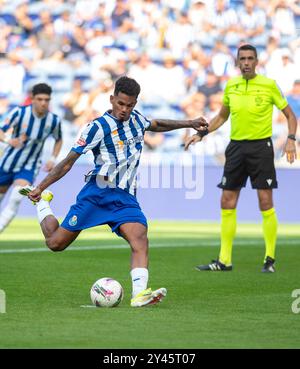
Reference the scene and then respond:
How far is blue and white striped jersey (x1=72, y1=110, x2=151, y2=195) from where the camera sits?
7539 millimetres

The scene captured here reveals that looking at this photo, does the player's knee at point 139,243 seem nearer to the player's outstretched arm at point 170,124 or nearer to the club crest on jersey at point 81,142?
the club crest on jersey at point 81,142

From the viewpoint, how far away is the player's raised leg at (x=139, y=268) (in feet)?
23.6

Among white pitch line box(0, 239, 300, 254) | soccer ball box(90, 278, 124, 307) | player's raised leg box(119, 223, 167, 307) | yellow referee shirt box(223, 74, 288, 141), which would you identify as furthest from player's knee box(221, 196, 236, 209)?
soccer ball box(90, 278, 124, 307)

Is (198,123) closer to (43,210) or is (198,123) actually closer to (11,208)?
(43,210)

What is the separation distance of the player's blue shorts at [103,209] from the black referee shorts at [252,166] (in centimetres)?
291

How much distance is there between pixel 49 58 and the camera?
2091 centimetres

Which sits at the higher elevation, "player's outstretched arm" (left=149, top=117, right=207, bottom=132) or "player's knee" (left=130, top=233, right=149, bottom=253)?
"player's outstretched arm" (left=149, top=117, right=207, bottom=132)

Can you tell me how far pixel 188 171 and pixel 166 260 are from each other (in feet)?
24.0

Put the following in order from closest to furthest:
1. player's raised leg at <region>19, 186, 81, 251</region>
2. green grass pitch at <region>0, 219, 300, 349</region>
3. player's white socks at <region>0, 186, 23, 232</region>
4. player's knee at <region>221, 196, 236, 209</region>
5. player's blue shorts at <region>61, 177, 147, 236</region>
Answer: green grass pitch at <region>0, 219, 300, 349</region> < player's blue shorts at <region>61, 177, 147, 236</region> < player's raised leg at <region>19, 186, 81, 251</region> < player's knee at <region>221, 196, 236, 209</region> < player's white socks at <region>0, 186, 23, 232</region>

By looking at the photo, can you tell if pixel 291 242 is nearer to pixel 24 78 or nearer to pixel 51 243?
pixel 51 243

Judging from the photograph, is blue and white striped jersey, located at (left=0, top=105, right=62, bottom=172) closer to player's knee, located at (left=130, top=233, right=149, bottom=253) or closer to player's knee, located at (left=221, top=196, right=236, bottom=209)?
player's knee, located at (left=221, top=196, right=236, bottom=209)

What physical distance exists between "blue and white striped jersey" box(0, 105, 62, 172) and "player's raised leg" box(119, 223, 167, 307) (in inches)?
209

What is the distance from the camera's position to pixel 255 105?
1049cm
